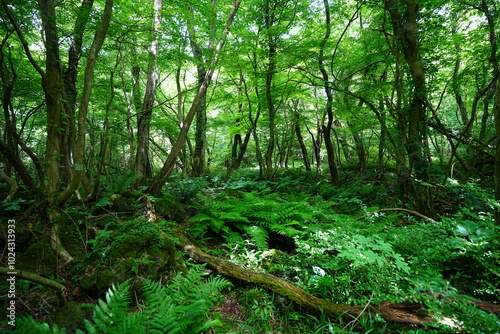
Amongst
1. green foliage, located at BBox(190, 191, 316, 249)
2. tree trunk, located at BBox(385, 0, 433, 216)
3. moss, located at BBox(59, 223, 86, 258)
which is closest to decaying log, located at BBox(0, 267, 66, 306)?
moss, located at BBox(59, 223, 86, 258)

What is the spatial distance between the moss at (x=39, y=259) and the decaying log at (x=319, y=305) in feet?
5.83

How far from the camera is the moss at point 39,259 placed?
2.59 m

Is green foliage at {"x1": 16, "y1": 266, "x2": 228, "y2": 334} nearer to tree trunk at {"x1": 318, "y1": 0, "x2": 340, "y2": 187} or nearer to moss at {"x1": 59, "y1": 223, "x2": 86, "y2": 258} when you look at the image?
moss at {"x1": 59, "y1": 223, "x2": 86, "y2": 258}

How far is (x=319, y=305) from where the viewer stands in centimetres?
241

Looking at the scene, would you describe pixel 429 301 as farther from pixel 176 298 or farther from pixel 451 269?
pixel 176 298

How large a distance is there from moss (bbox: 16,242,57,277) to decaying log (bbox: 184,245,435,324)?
1777mm

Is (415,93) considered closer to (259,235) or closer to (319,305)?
(259,235)

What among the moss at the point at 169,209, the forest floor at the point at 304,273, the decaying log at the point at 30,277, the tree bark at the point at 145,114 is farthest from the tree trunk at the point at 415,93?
the decaying log at the point at 30,277

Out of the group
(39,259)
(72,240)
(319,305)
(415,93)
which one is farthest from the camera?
(415,93)

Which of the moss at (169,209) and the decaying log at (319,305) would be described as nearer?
the decaying log at (319,305)

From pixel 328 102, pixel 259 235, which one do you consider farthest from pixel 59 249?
pixel 328 102

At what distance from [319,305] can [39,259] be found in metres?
3.27

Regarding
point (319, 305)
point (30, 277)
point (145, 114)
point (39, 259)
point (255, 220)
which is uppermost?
point (145, 114)

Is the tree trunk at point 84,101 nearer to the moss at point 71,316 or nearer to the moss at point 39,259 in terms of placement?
the moss at point 39,259
